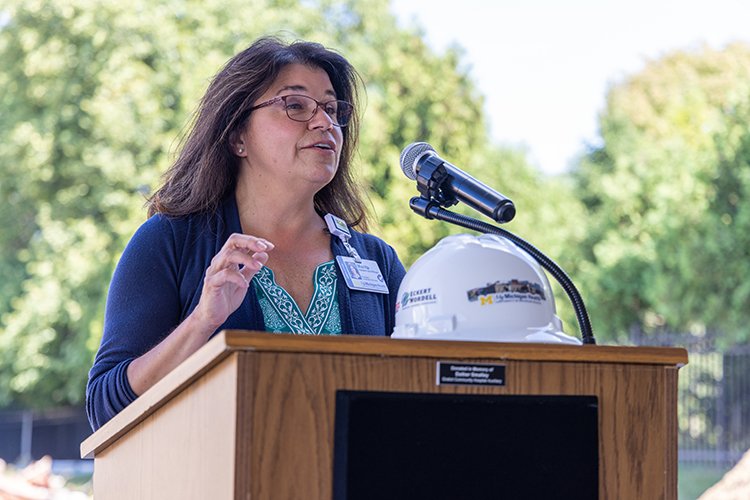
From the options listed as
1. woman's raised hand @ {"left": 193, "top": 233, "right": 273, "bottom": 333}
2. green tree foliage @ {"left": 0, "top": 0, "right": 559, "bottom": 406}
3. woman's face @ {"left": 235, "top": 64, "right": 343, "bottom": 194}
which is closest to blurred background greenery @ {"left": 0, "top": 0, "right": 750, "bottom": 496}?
green tree foliage @ {"left": 0, "top": 0, "right": 559, "bottom": 406}

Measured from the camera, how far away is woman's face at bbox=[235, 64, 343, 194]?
2.53 m

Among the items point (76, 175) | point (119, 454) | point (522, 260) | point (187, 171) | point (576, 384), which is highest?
point (76, 175)

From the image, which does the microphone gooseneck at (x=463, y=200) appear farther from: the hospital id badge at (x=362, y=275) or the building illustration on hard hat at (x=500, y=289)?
the hospital id badge at (x=362, y=275)

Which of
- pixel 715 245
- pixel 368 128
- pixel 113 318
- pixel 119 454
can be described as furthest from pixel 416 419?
pixel 368 128

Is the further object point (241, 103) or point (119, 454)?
point (241, 103)

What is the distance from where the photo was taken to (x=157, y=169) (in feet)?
60.8

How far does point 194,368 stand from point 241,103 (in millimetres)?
1266

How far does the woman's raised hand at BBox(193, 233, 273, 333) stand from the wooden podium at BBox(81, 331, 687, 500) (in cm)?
22

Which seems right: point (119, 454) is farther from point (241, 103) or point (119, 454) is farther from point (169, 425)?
point (241, 103)

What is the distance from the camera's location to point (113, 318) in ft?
7.86

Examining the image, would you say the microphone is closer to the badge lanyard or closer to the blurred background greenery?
the badge lanyard

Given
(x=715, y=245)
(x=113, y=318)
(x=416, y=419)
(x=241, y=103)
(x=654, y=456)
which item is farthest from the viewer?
(x=715, y=245)

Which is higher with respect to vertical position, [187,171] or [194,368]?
[187,171]

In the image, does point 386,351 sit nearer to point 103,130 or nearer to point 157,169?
point 157,169
